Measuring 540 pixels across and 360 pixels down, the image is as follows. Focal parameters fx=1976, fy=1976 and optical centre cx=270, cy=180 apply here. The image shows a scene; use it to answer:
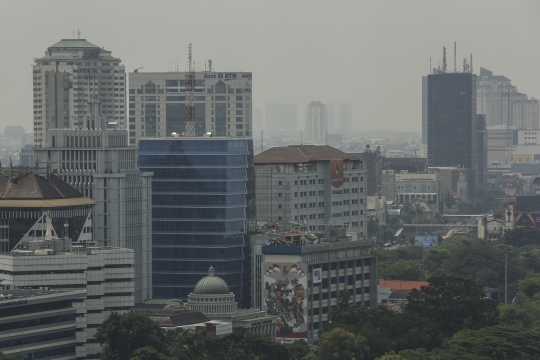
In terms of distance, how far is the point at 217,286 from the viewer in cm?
17175

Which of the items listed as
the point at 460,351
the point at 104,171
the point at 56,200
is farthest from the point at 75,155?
the point at 460,351

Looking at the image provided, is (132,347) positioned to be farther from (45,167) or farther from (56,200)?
(45,167)

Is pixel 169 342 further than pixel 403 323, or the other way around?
pixel 403 323

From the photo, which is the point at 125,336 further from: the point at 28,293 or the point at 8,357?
the point at 8,357

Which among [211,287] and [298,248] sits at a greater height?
[298,248]

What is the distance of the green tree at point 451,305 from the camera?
176 m

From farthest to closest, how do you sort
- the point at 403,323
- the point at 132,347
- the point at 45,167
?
the point at 45,167
the point at 403,323
the point at 132,347

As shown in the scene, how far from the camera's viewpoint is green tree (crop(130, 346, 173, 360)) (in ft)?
471

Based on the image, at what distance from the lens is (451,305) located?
17675 cm

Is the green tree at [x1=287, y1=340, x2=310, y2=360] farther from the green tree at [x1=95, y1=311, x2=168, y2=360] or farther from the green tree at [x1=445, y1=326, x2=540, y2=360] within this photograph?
the green tree at [x1=95, y1=311, x2=168, y2=360]

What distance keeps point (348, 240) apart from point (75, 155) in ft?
89.8

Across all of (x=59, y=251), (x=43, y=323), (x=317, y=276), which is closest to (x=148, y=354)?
(x=43, y=323)

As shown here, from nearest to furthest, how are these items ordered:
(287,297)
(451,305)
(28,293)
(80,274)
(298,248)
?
1. (28,293)
2. (80,274)
3. (451,305)
4. (298,248)
5. (287,297)

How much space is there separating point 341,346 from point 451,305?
74.5ft
